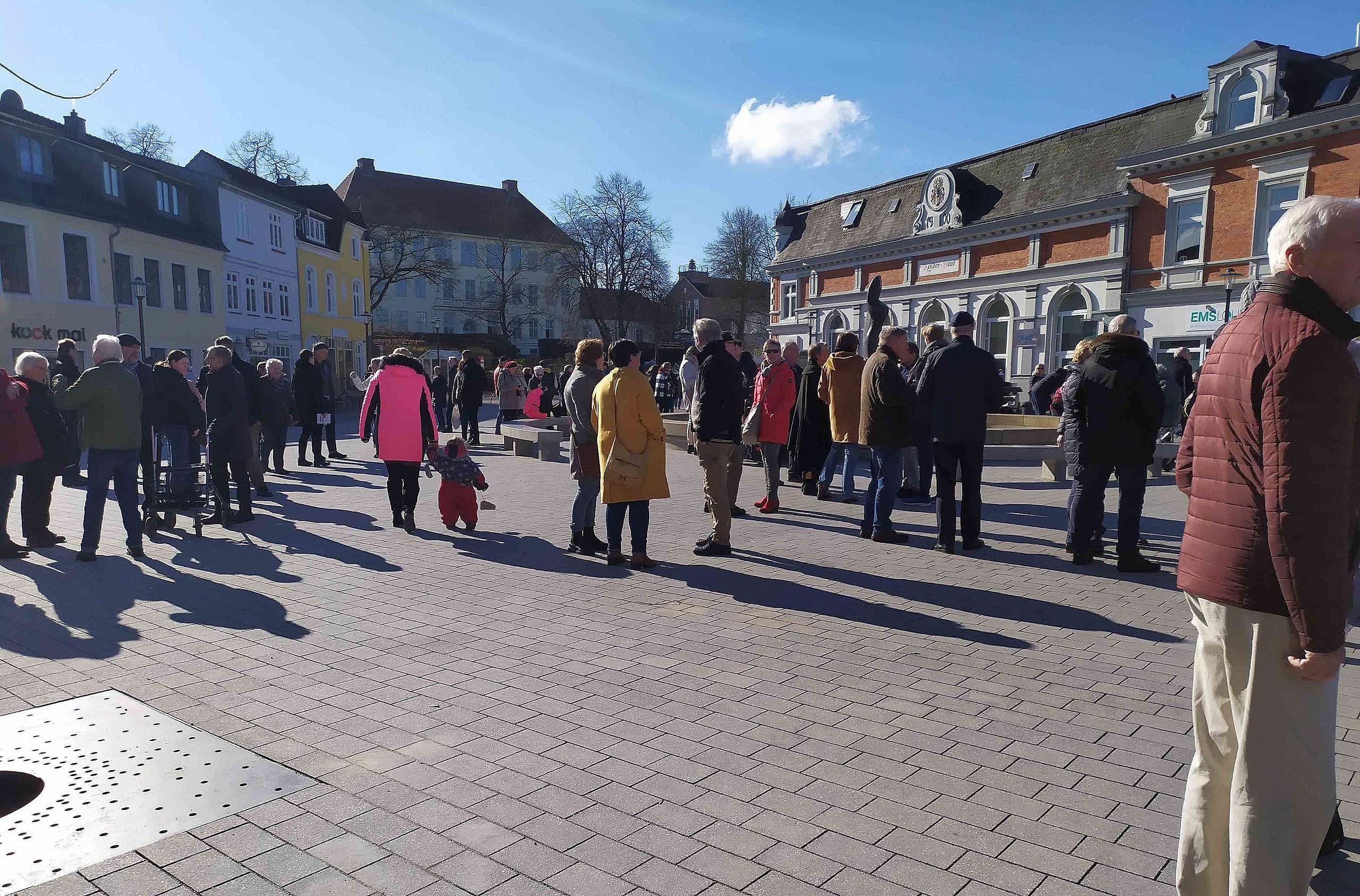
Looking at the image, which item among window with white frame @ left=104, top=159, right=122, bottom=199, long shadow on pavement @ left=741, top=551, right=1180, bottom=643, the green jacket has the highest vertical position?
window with white frame @ left=104, top=159, right=122, bottom=199

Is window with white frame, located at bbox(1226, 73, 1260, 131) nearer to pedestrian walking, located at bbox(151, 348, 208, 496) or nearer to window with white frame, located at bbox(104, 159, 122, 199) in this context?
pedestrian walking, located at bbox(151, 348, 208, 496)

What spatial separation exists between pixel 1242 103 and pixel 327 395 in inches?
1010

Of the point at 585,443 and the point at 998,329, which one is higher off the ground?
the point at 998,329

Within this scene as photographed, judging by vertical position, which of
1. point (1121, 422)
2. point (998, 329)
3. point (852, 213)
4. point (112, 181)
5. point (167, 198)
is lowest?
point (1121, 422)

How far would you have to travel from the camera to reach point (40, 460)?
27.5 feet

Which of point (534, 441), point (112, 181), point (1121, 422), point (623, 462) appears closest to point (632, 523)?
point (623, 462)

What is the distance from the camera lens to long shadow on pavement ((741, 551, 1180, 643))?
5777 mm

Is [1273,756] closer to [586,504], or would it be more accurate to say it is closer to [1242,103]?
[586,504]

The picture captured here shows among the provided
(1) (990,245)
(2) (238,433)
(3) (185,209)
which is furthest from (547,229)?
(2) (238,433)

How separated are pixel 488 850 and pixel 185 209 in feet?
126

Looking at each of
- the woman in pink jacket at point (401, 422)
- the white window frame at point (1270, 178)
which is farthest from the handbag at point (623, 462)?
the white window frame at point (1270, 178)

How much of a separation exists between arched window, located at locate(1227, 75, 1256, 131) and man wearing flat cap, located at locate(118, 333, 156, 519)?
2758cm

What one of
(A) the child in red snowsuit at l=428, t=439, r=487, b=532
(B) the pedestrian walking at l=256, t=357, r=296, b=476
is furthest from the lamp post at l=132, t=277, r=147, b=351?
(A) the child in red snowsuit at l=428, t=439, r=487, b=532

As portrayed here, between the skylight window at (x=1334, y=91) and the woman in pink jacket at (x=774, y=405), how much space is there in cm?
2194
